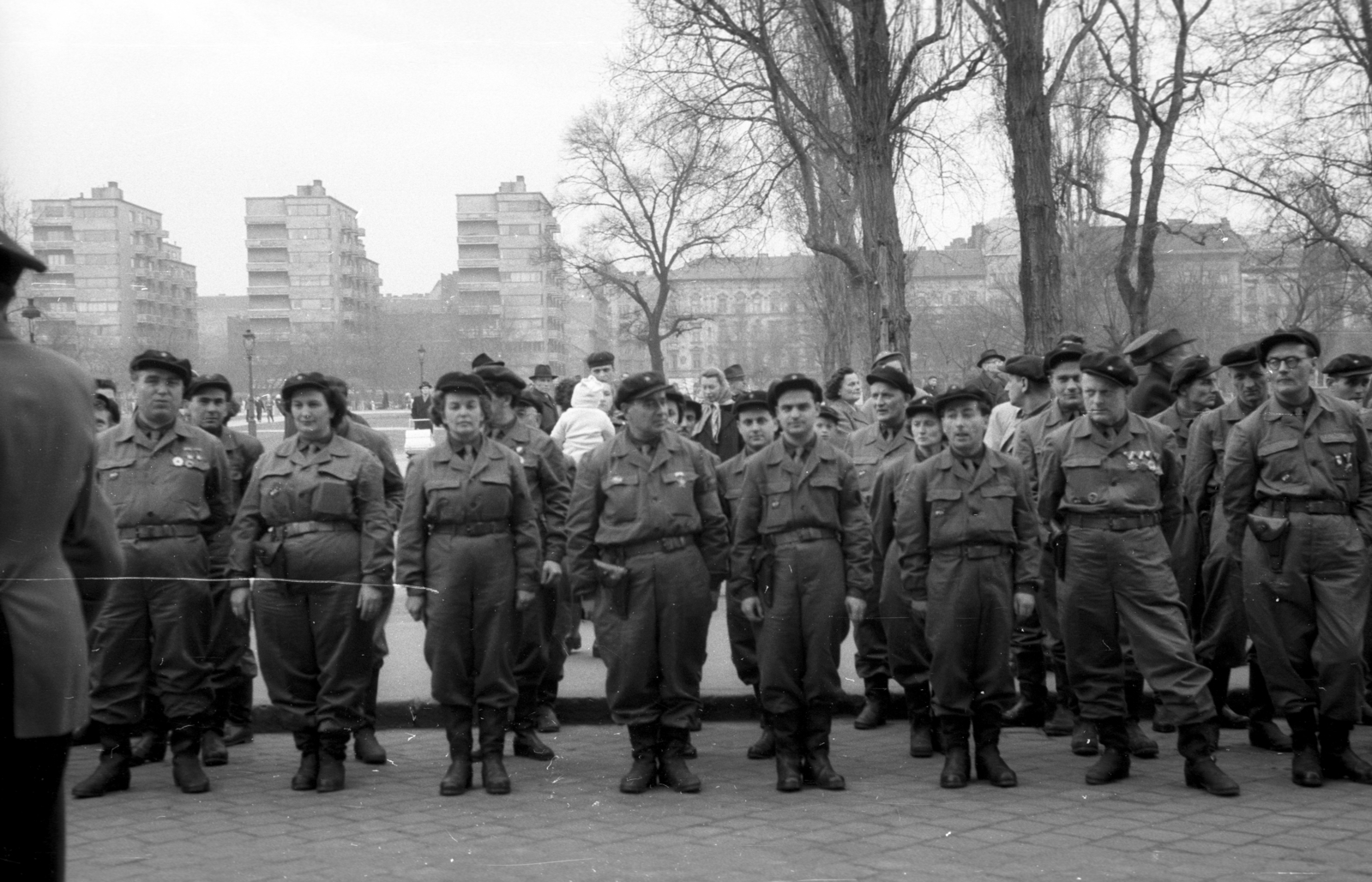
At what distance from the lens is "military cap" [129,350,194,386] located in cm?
723

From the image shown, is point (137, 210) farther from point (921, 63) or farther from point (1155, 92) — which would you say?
point (1155, 92)

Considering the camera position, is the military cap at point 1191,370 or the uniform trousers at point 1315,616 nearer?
the uniform trousers at point 1315,616

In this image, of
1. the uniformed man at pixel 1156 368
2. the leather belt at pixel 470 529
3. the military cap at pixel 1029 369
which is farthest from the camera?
the military cap at pixel 1029 369

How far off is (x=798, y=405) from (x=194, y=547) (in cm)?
319

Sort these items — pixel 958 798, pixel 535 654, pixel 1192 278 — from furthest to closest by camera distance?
pixel 1192 278 < pixel 535 654 < pixel 958 798

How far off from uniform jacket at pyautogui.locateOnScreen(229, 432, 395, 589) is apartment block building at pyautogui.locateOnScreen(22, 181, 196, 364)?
1.03 m

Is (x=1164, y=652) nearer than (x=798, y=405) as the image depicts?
Yes

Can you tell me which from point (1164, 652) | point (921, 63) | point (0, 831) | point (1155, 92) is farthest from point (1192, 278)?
point (0, 831)

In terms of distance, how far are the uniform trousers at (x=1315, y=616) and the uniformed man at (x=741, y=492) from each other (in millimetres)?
2594

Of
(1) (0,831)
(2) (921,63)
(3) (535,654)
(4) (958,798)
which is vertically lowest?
(4) (958,798)

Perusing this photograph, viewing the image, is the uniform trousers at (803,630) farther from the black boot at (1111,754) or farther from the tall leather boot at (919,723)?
the black boot at (1111,754)

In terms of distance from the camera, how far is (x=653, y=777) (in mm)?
6812

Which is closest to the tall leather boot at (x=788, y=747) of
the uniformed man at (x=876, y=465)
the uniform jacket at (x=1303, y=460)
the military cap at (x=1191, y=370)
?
the uniformed man at (x=876, y=465)

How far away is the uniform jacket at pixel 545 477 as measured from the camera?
7621 millimetres
